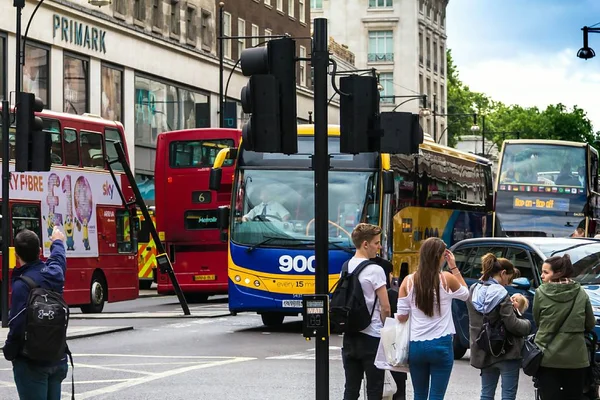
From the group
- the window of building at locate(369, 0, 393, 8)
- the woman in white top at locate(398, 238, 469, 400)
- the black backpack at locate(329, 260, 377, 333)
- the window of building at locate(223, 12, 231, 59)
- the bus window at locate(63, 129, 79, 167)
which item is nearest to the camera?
the woman in white top at locate(398, 238, 469, 400)

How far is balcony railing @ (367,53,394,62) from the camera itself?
346ft

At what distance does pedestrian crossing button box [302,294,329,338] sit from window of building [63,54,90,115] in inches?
1351

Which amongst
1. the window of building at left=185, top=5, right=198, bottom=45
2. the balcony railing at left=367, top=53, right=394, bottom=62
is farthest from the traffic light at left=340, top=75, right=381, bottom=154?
the balcony railing at left=367, top=53, right=394, bottom=62

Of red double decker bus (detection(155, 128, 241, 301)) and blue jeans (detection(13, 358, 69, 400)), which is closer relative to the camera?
blue jeans (detection(13, 358, 69, 400))

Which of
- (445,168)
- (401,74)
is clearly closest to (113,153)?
(445,168)

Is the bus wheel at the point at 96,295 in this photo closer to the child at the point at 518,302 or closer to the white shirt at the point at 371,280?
the child at the point at 518,302

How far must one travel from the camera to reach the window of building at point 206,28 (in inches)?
2203

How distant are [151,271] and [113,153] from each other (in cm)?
1433

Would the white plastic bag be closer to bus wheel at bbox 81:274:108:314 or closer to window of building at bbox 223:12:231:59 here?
bus wheel at bbox 81:274:108:314

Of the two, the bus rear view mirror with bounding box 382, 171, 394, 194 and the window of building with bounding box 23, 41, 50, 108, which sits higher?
the window of building with bounding box 23, 41, 50, 108

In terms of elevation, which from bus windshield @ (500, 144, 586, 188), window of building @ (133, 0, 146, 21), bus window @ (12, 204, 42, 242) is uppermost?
window of building @ (133, 0, 146, 21)

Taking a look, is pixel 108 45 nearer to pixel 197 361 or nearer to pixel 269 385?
pixel 197 361

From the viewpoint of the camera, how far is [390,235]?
2403cm

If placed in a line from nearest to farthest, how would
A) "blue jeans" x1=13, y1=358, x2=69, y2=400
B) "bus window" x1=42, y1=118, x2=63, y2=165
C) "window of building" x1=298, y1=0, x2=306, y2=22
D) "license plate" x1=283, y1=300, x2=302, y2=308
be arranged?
1. "blue jeans" x1=13, y1=358, x2=69, y2=400
2. "license plate" x1=283, y1=300, x2=302, y2=308
3. "bus window" x1=42, y1=118, x2=63, y2=165
4. "window of building" x1=298, y1=0, x2=306, y2=22
